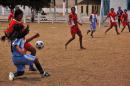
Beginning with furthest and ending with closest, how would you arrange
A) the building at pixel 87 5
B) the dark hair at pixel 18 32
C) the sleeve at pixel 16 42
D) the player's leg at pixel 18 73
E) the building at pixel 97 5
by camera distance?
the building at pixel 87 5 < the building at pixel 97 5 < the player's leg at pixel 18 73 < the dark hair at pixel 18 32 < the sleeve at pixel 16 42

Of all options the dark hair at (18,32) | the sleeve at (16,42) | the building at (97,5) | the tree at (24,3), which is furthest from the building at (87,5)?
the sleeve at (16,42)

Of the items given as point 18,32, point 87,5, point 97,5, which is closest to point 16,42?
point 18,32

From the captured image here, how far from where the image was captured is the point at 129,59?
14.6 meters

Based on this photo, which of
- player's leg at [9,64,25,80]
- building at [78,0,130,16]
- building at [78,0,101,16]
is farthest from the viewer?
building at [78,0,101,16]

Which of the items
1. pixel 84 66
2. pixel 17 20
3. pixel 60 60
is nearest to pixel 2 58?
pixel 60 60

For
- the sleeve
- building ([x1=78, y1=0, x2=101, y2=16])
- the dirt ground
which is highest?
the sleeve

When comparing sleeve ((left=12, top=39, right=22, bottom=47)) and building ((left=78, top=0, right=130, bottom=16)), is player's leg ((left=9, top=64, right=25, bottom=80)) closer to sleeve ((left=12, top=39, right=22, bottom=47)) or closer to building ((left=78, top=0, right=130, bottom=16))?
sleeve ((left=12, top=39, right=22, bottom=47))

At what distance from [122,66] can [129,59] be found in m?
1.71

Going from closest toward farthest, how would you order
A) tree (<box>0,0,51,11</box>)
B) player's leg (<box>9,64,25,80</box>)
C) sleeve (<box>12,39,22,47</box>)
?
sleeve (<box>12,39,22,47</box>) → player's leg (<box>9,64,25,80</box>) → tree (<box>0,0,51,11</box>)

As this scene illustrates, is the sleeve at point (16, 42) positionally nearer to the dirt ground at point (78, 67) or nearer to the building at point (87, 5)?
the dirt ground at point (78, 67)

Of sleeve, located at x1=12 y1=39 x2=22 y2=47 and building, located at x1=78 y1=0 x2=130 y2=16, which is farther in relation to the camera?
building, located at x1=78 y1=0 x2=130 y2=16

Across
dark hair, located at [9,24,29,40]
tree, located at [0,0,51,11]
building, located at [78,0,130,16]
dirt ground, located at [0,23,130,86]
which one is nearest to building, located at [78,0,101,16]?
building, located at [78,0,130,16]

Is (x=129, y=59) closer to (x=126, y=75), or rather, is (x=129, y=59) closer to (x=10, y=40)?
(x=126, y=75)

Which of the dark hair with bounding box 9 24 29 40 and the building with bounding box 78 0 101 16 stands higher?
the dark hair with bounding box 9 24 29 40
